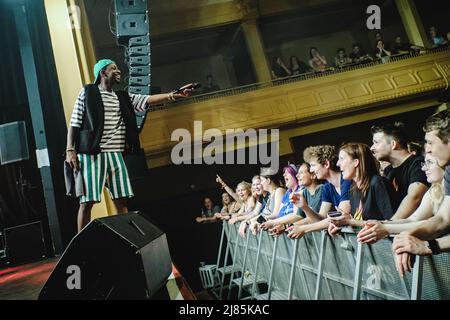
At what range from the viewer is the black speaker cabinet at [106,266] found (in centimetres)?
A: 144

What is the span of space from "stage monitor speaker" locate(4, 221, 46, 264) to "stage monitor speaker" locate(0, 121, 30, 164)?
2.66 ft

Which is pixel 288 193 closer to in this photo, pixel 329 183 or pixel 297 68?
pixel 329 183

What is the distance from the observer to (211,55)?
1176 cm

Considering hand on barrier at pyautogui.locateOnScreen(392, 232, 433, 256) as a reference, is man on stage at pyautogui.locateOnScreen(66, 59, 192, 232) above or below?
above

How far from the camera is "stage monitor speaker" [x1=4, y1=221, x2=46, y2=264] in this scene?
11.2ft

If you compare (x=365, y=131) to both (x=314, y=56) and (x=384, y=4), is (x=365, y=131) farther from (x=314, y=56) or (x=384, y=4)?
(x=384, y=4)

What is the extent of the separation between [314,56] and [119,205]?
8369 millimetres

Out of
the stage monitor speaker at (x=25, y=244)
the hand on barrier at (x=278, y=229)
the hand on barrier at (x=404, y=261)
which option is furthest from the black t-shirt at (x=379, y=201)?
→ the stage monitor speaker at (x=25, y=244)

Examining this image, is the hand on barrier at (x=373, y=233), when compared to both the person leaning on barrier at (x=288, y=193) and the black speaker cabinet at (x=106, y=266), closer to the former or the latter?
the black speaker cabinet at (x=106, y=266)

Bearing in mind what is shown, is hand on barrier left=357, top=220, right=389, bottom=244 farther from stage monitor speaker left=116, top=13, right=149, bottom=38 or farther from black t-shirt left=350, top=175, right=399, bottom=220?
stage monitor speaker left=116, top=13, right=149, bottom=38

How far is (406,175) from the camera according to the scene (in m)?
2.34

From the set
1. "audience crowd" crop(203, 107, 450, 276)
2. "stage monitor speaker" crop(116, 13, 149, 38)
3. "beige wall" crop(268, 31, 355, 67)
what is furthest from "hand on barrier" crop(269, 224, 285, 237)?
"beige wall" crop(268, 31, 355, 67)

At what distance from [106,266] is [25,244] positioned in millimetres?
2343
